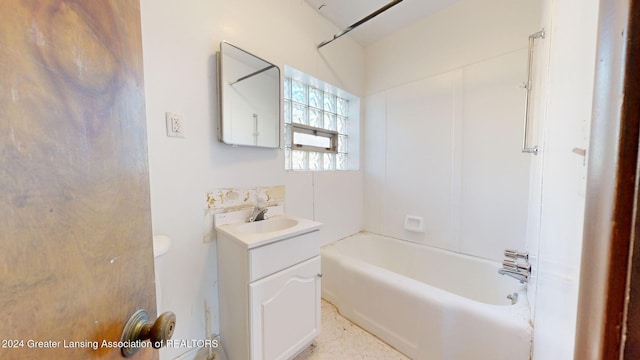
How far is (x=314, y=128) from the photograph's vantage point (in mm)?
2062

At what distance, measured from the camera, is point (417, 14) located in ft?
6.31

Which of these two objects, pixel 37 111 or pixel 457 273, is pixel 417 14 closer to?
pixel 457 273

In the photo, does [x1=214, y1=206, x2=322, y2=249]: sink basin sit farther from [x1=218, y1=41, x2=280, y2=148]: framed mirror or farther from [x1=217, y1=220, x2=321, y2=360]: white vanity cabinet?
[x1=218, y1=41, x2=280, y2=148]: framed mirror

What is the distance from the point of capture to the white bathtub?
3.59 ft

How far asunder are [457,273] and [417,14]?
2295 millimetres

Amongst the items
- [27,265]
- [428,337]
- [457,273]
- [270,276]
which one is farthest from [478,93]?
[27,265]

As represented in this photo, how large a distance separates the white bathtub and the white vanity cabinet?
0.41 metres

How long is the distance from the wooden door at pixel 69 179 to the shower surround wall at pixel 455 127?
202cm

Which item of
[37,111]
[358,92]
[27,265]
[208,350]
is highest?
[358,92]

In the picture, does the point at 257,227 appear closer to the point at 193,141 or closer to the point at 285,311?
the point at 285,311

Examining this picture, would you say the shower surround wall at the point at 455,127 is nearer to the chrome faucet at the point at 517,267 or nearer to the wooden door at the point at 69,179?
the chrome faucet at the point at 517,267

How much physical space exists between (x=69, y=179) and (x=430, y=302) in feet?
5.07

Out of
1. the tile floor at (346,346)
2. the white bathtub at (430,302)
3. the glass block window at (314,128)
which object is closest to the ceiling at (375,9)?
the glass block window at (314,128)

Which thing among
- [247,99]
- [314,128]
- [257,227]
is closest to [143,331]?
[257,227]
